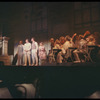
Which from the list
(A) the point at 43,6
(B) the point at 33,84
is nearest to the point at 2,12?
(A) the point at 43,6

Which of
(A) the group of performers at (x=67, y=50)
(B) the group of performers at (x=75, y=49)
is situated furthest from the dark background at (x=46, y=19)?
(B) the group of performers at (x=75, y=49)

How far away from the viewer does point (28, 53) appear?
898cm

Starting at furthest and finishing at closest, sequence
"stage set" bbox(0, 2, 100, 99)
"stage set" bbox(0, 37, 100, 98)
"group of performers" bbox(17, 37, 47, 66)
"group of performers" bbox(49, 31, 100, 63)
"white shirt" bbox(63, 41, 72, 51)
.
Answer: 1. "group of performers" bbox(17, 37, 47, 66)
2. "white shirt" bbox(63, 41, 72, 51)
3. "group of performers" bbox(49, 31, 100, 63)
4. "stage set" bbox(0, 2, 100, 99)
5. "stage set" bbox(0, 37, 100, 98)

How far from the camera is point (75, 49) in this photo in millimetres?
6883

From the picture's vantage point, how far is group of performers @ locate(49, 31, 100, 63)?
6.67 metres

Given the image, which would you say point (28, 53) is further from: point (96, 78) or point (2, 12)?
point (96, 78)

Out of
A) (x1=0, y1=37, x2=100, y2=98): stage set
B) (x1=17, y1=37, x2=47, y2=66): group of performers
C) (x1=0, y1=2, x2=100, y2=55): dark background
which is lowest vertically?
(x1=0, y1=37, x2=100, y2=98): stage set

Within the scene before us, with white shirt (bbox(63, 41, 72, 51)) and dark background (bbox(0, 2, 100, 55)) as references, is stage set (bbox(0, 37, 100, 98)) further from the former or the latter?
dark background (bbox(0, 2, 100, 55))

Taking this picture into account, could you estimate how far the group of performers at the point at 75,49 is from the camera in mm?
6672

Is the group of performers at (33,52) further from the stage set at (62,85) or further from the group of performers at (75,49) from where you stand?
the stage set at (62,85)

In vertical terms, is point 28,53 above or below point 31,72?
above

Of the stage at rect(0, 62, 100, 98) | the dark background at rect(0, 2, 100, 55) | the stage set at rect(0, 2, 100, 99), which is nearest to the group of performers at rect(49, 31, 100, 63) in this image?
the stage set at rect(0, 2, 100, 99)

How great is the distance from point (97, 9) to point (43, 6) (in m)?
3.79

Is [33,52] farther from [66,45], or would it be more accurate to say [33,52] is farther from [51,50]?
[66,45]
